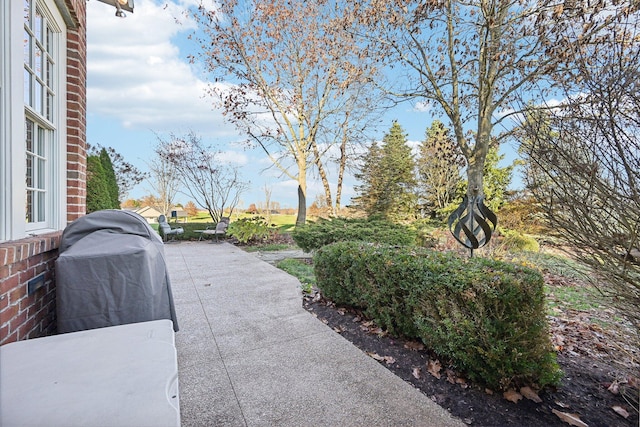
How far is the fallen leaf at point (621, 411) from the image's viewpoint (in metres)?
1.90

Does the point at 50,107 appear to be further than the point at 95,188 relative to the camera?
No

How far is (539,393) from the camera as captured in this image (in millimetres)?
2088

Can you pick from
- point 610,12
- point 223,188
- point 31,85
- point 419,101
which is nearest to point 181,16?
point 223,188

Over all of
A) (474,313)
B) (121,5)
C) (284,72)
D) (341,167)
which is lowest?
(474,313)

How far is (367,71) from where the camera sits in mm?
10484

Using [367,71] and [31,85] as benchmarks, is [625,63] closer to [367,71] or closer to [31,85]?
[31,85]

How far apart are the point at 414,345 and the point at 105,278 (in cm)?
241

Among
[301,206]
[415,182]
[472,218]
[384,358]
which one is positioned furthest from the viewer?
[415,182]

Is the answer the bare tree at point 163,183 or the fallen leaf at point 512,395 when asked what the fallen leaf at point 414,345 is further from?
the bare tree at point 163,183

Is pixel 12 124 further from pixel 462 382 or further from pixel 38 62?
pixel 462 382

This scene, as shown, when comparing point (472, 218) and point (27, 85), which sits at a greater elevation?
point (27, 85)

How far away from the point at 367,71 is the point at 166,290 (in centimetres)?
983

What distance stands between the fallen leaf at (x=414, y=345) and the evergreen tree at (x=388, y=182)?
1126 centimetres

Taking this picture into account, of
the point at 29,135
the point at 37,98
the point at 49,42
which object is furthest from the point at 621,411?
the point at 49,42
